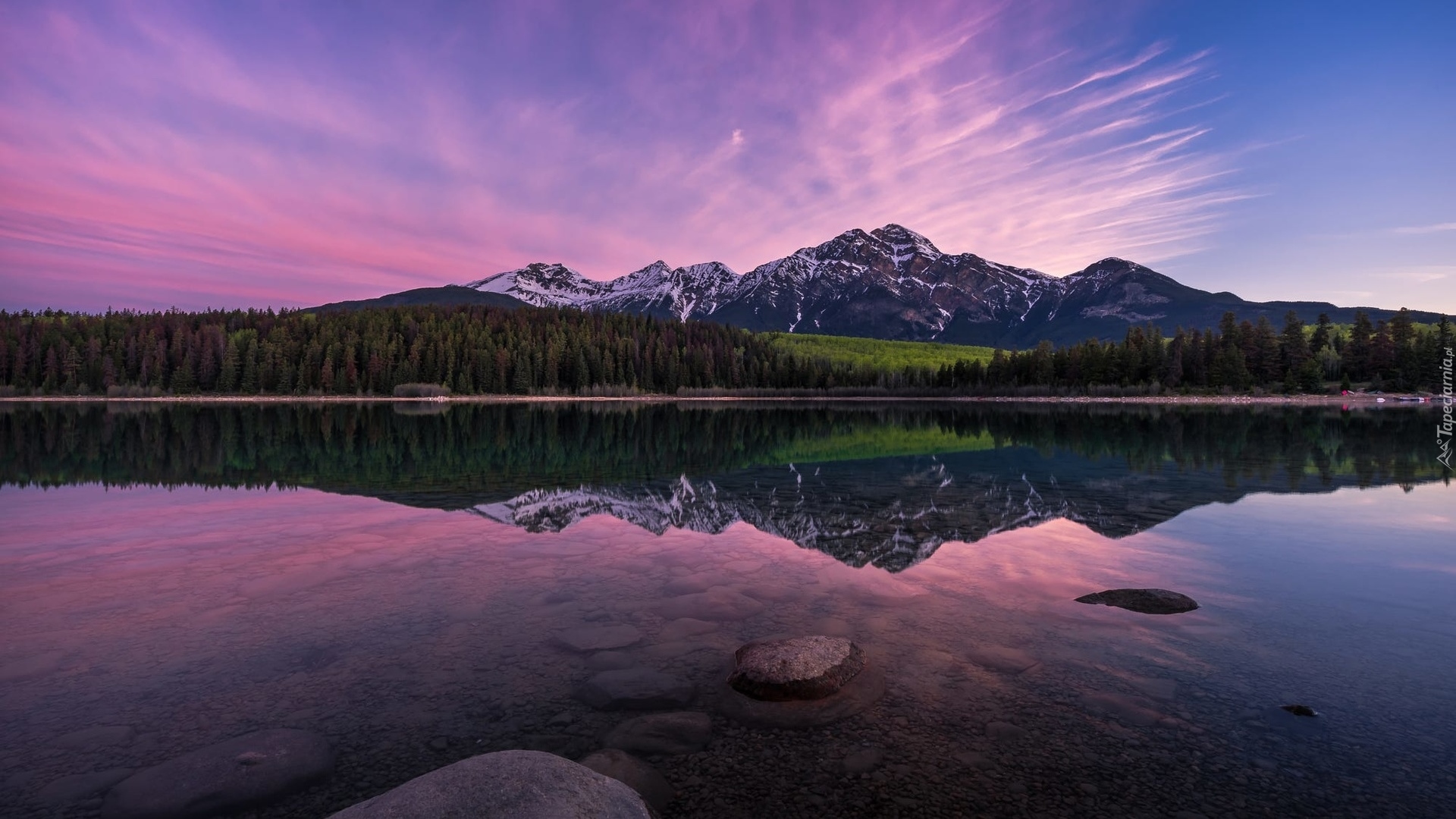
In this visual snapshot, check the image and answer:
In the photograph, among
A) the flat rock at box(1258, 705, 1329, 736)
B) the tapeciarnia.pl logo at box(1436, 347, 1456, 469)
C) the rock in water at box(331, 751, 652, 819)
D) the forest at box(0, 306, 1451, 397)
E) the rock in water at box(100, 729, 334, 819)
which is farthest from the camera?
the forest at box(0, 306, 1451, 397)

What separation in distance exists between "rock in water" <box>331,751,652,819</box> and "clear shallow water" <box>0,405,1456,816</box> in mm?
1315

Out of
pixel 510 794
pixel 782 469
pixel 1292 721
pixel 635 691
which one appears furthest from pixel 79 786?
pixel 782 469

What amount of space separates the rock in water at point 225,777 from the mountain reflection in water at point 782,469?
40.4 ft

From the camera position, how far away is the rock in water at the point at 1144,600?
12.9 m

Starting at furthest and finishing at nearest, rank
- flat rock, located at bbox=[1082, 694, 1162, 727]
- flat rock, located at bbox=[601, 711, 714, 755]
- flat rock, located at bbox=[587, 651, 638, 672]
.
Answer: flat rock, located at bbox=[587, 651, 638, 672]
flat rock, located at bbox=[1082, 694, 1162, 727]
flat rock, located at bbox=[601, 711, 714, 755]

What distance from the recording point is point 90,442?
45.2 metres

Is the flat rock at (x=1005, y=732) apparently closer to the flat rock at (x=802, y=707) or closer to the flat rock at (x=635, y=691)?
the flat rock at (x=802, y=707)

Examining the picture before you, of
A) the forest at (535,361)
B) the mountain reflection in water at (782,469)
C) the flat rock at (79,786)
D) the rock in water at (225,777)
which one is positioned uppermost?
the forest at (535,361)

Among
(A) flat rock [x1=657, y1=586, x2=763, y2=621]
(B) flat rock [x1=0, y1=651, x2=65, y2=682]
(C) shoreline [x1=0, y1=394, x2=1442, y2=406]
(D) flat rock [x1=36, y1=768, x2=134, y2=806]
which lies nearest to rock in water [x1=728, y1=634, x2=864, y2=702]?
(A) flat rock [x1=657, y1=586, x2=763, y2=621]

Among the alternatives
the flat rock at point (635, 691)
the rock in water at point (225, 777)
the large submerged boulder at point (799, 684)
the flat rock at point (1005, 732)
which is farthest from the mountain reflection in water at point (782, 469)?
the rock in water at point (225, 777)

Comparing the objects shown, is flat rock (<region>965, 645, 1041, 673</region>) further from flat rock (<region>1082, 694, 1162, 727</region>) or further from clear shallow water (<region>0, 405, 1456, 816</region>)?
flat rock (<region>1082, 694, 1162, 727</region>)

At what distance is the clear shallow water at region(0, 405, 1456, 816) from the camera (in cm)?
742

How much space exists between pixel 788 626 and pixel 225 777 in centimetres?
832

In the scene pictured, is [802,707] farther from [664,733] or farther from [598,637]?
[598,637]
